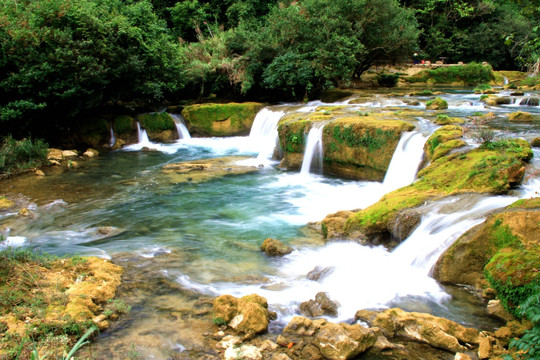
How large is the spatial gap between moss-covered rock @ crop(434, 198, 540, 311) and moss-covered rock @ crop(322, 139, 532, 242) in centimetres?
137

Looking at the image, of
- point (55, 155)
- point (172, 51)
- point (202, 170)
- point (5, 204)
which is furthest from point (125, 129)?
point (5, 204)

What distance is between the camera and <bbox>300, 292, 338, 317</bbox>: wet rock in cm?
515

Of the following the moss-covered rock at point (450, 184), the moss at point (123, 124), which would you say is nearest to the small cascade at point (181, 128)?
the moss at point (123, 124)

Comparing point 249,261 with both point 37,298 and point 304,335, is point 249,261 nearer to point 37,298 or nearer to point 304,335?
point 304,335

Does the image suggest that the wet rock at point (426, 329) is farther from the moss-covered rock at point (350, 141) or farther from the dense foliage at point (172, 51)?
the dense foliage at point (172, 51)

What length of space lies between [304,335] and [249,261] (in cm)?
255

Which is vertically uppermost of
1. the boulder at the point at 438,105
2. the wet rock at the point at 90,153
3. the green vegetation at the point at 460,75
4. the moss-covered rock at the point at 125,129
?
the green vegetation at the point at 460,75

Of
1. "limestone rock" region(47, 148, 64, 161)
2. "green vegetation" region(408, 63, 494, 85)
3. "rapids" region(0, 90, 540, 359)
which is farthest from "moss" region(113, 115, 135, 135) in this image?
"green vegetation" region(408, 63, 494, 85)

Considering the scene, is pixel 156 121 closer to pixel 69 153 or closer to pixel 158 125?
pixel 158 125

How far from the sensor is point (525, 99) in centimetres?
1686

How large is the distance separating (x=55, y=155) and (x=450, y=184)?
14.0 m

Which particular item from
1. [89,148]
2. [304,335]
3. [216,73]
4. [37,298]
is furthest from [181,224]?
[216,73]

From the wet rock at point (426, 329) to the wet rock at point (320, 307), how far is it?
0.52m

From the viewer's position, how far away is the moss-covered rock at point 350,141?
11.3 m
